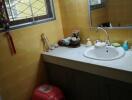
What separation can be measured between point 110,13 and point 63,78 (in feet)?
3.27

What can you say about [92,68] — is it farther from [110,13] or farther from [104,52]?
[110,13]

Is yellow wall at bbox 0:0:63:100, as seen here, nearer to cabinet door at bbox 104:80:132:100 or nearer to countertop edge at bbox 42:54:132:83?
countertop edge at bbox 42:54:132:83

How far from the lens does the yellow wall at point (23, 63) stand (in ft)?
5.87

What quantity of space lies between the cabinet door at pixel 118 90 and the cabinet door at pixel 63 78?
0.50 meters

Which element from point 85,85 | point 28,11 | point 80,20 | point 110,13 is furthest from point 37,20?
point 85,85

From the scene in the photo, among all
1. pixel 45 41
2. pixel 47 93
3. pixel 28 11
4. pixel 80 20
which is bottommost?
pixel 47 93

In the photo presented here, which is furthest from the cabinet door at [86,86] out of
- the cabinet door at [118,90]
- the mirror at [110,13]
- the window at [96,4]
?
the window at [96,4]

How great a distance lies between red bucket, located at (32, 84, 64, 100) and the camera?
6.14 feet

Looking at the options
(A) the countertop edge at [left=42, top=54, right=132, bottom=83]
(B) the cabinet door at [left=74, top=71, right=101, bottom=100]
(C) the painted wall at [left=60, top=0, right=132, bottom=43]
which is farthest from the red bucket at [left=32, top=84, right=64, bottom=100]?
(C) the painted wall at [left=60, top=0, right=132, bottom=43]

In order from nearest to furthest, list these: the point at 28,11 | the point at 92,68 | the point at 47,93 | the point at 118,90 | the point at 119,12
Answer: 1. the point at 118,90
2. the point at 92,68
3. the point at 119,12
4. the point at 47,93
5. the point at 28,11

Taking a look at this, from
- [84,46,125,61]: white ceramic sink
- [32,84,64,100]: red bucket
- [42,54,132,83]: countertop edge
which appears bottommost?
[32,84,64,100]: red bucket

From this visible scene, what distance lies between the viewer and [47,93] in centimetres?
190

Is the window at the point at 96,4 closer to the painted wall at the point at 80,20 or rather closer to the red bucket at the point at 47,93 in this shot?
the painted wall at the point at 80,20

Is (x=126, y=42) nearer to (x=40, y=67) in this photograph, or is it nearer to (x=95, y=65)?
(x=95, y=65)
